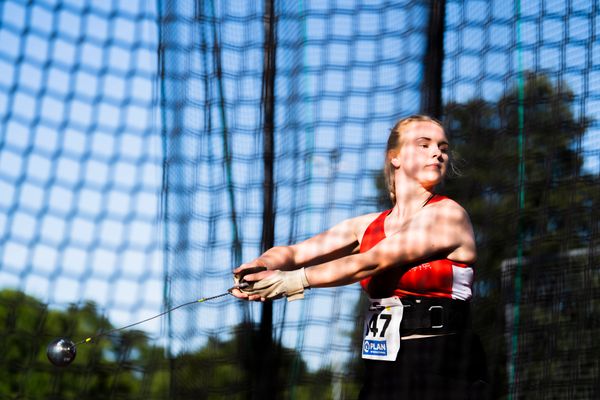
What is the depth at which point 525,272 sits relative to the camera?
9.91 ft

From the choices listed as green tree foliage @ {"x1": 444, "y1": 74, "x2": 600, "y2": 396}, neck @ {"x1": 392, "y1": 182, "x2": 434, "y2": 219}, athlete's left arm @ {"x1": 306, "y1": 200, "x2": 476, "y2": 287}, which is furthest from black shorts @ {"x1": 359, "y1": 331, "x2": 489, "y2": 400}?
green tree foliage @ {"x1": 444, "y1": 74, "x2": 600, "y2": 396}

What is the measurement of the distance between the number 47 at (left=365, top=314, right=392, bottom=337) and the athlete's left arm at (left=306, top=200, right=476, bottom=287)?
0.13 m

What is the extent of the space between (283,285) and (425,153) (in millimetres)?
517

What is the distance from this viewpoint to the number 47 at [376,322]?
81.6 inches

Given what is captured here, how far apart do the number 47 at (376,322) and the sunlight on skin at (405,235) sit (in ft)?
0.41

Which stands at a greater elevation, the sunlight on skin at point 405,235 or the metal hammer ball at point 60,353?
the sunlight on skin at point 405,235

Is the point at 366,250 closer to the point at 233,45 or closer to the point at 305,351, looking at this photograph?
the point at 305,351

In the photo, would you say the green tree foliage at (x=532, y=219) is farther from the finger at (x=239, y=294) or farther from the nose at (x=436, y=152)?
the finger at (x=239, y=294)

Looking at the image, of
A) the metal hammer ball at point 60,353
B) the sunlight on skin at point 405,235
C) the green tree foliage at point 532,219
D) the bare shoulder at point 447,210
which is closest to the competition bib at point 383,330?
the sunlight on skin at point 405,235

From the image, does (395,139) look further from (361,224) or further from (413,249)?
(413,249)

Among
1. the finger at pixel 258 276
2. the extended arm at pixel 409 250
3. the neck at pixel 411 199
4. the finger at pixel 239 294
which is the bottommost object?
the finger at pixel 239 294

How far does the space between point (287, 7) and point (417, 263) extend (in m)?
1.57

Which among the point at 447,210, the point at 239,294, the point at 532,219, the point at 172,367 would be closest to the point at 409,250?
the point at 447,210

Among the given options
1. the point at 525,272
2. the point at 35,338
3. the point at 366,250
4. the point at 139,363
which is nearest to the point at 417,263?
the point at 366,250
